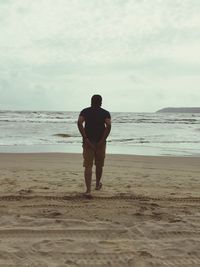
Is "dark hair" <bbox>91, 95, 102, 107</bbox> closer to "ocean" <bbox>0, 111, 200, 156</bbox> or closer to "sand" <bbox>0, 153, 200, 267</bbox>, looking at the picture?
"sand" <bbox>0, 153, 200, 267</bbox>

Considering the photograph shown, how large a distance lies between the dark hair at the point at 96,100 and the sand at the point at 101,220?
154cm

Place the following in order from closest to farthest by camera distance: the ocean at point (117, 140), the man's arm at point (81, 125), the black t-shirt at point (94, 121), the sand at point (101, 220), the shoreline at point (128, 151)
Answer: the sand at point (101, 220), the man's arm at point (81, 125), the black t-shirt at point (94, 121), the shoreline at point (128, 151), the ocean at point (117, 140)

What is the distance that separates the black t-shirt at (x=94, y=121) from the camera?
7008 millimetres

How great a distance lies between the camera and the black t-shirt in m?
7.01

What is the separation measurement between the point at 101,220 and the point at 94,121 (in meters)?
2.13

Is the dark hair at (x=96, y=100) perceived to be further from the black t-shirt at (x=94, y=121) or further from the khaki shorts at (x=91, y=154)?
the khaki shorts at (x=91, y=154)

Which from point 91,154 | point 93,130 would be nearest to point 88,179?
point 91,154

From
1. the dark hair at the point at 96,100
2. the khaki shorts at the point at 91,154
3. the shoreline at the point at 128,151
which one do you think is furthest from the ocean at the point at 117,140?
the dark hair at the point at 96,100

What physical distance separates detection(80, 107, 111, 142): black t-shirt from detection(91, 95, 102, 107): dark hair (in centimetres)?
7

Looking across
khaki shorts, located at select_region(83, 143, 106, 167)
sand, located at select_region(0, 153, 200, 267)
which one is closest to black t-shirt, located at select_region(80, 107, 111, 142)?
khaki shorts, located at select_region(83, 143, 106, 167)

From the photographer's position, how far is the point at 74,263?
389cm

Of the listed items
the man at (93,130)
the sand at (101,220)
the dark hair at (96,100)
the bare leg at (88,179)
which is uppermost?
the dark hair at (96,100)

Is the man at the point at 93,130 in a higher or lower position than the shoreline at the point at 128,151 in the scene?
higher

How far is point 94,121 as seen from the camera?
7.03 metres
